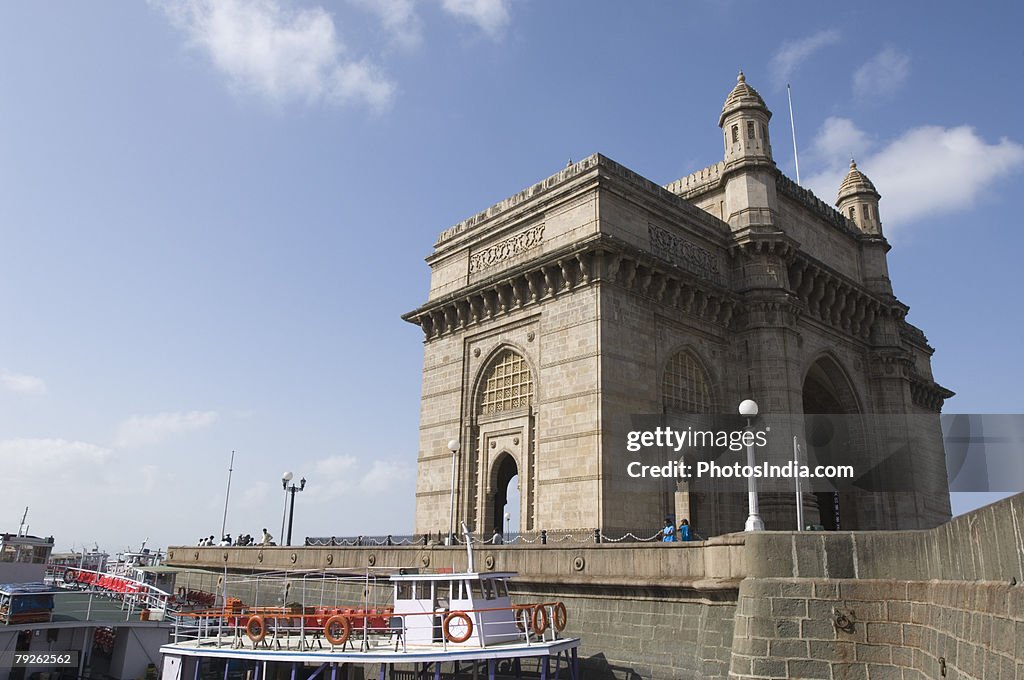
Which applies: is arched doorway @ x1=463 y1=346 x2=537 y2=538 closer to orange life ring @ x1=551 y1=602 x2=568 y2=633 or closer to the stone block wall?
orange life ring @ x1=551 y1=602 x2=568 y2=633

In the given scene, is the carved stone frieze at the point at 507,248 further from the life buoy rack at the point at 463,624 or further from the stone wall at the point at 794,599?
the life buoy rack at the point at 463,624

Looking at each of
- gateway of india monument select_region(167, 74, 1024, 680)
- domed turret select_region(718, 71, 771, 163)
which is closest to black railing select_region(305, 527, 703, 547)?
gateway of india monument select_region(167, 74, 1024, 680)

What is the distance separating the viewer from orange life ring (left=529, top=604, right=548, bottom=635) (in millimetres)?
15383

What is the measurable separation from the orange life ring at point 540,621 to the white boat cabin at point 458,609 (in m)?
0.36

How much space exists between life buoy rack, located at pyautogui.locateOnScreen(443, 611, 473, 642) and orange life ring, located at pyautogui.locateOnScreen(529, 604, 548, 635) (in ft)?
4.35

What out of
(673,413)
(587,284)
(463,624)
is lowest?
(463,624)

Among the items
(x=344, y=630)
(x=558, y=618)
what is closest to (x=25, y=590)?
(x=344, y=630)

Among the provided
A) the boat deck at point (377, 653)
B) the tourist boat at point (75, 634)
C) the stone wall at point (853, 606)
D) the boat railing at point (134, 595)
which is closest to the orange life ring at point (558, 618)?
the boat deck at point (377, 653)

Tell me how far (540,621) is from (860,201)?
31820 millimetres

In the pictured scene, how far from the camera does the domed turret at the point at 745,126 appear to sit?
100.0ft

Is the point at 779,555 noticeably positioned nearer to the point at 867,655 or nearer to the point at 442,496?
the point at 867,655

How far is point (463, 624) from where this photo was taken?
15250 millimetres

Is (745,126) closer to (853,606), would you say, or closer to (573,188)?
(573,188)

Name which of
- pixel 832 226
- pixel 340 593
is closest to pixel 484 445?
pixel 340 593
